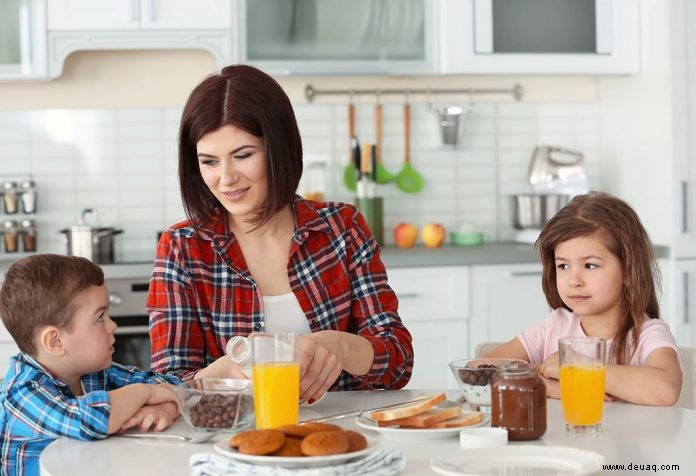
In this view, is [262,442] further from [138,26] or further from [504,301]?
[138,26]

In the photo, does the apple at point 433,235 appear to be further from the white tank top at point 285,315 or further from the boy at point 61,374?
the boy at point 61,374

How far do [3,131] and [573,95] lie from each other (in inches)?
89.1

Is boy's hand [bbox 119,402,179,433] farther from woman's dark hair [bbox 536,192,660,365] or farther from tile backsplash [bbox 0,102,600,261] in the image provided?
tile backsplash [bbox 0,102,600,261]

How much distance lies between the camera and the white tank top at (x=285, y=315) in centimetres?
204

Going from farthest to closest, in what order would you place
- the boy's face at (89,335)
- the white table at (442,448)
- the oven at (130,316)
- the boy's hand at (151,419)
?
the oven at (130,316), the boy's face at (89,335), the boy's hand at (151,419), the white table at (442,448)

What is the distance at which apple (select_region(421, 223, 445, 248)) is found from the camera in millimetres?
3996

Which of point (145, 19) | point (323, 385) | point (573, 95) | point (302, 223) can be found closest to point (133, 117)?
point (145, 19)

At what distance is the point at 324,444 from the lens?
1.26 metres

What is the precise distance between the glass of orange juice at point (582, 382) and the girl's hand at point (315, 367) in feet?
1.23

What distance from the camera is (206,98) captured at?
1.93 meters

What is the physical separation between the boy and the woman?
0.70 ft

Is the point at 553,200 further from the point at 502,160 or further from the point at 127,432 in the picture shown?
the point at 127,432

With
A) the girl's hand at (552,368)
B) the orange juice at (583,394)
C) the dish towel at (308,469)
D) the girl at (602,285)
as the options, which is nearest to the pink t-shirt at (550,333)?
the girl at (602,285)

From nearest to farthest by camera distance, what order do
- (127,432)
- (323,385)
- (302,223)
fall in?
(127,432), (323,385), (302,223)
